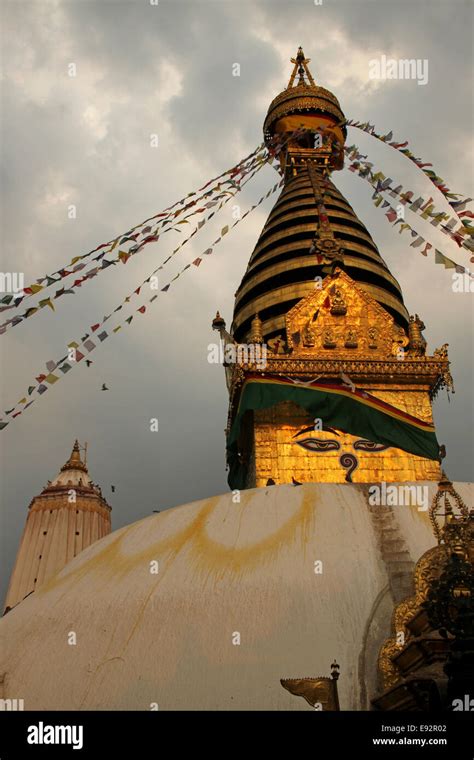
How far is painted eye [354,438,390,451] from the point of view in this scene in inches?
480

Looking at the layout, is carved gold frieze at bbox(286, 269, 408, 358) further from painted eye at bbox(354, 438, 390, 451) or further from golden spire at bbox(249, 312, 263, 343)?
painted eye at bbox(354, 438, 390, 451)

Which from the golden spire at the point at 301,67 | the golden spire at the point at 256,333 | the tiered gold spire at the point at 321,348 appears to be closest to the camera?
the tiered gold spire at the point at 321,348

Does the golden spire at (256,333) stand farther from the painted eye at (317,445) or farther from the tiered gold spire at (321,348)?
the painted eye at (317,445)

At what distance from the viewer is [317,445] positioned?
12203 millimetres

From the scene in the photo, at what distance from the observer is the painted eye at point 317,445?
40.0 feet

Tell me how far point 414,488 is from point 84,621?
13.8 feet

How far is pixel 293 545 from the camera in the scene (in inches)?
274

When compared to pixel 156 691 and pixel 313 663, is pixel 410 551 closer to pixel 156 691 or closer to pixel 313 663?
pixel 313 663

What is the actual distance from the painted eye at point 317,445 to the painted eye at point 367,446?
1.21 ft

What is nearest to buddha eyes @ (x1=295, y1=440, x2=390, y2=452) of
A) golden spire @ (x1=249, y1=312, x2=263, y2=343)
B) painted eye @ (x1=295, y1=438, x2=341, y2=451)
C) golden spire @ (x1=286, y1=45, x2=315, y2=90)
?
painted eye @ (x1=295, y1=438, x2=341, y2=451)

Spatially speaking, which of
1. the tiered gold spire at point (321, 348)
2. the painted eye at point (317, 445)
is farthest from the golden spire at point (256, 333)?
the painted eye at point (317, 445)
